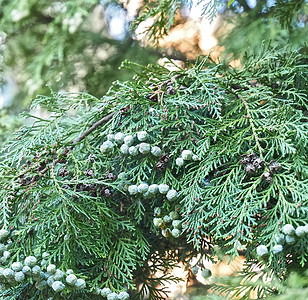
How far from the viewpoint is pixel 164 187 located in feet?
2.20

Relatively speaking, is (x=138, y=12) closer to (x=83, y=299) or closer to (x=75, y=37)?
(x=75, y=37)

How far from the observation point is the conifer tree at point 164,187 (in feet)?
2.02

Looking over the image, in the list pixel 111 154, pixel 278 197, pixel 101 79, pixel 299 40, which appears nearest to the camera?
pixel 278 197

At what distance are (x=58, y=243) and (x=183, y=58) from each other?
112 centimetres

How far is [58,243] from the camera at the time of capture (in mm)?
677

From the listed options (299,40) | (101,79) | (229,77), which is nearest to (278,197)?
(229,77)

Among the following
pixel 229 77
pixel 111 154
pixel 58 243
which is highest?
pixel 229 77

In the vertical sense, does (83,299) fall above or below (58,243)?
below

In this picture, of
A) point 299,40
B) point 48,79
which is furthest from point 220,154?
point 48,79

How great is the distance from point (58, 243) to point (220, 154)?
0.33m

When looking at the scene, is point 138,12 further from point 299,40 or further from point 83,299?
point 83,299

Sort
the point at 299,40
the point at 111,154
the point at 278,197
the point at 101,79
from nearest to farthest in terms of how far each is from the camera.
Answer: the point at 278,197, the point at 111,154, the point at 299,40, the point at 101,79

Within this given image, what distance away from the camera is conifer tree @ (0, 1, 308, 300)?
0.62 metres

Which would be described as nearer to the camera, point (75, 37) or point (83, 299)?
point (83, 299)
